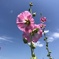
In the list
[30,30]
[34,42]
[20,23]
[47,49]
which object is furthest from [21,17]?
[47,49]

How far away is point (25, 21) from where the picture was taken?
2381 millimetres

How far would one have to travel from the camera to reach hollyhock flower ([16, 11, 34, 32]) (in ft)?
7.40

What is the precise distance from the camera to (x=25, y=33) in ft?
7.20

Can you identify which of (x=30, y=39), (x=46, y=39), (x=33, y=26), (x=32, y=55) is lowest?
(x=32, y=55)

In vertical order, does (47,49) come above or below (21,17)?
above

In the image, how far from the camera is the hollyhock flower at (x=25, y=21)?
226cm

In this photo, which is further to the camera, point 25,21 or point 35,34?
point 25,21

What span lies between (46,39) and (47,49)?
1.56 feet

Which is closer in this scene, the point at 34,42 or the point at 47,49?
the point at 34,42

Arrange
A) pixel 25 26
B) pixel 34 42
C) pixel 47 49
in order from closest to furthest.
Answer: pixel 34 42, pixel 25 26, pixel 47 49

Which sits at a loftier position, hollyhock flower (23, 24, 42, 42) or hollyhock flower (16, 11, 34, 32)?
hollyhock flower (16, 11, 34, 32)

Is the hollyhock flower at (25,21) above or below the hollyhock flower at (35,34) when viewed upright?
above

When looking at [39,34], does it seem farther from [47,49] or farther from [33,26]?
[47,49]

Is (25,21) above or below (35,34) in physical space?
above
